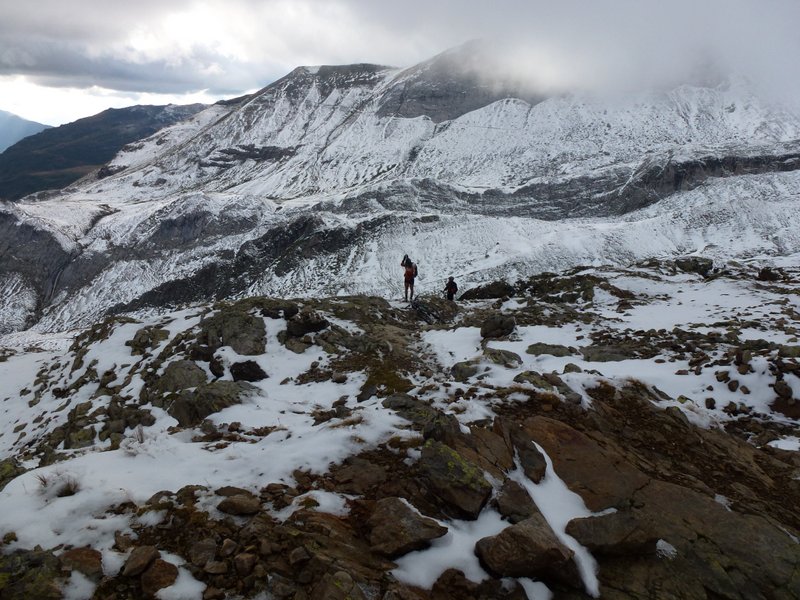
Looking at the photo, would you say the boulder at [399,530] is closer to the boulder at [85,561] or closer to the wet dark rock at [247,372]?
the boulder at [85,561]

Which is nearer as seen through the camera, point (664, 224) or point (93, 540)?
point (93, 540)

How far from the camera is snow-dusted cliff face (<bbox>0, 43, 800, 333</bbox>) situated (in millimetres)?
62281

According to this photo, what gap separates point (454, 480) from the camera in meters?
5.69

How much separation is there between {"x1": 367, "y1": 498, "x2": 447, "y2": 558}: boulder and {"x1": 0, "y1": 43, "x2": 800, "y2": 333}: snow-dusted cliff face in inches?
1998

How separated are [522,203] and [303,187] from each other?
6148 centimetres

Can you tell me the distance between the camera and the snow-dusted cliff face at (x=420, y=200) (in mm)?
62281

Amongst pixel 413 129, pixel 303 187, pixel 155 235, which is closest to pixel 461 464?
pixel 155 235

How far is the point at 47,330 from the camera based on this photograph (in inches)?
2960

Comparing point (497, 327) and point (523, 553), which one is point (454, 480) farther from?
point (497, 327)

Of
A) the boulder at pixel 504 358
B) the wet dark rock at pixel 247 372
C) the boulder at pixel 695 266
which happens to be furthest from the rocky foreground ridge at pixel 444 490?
the boulder at pixel 695 266

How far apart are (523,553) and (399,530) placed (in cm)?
136

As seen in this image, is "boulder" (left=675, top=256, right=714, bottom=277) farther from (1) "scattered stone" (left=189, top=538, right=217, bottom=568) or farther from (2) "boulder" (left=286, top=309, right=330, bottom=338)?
(1) "scattered stone" (left=189, top=538, right=217, bottom=568)

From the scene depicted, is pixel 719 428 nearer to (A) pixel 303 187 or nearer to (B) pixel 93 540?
(B) pixel 93 540

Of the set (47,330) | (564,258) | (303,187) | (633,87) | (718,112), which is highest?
(633,87)
